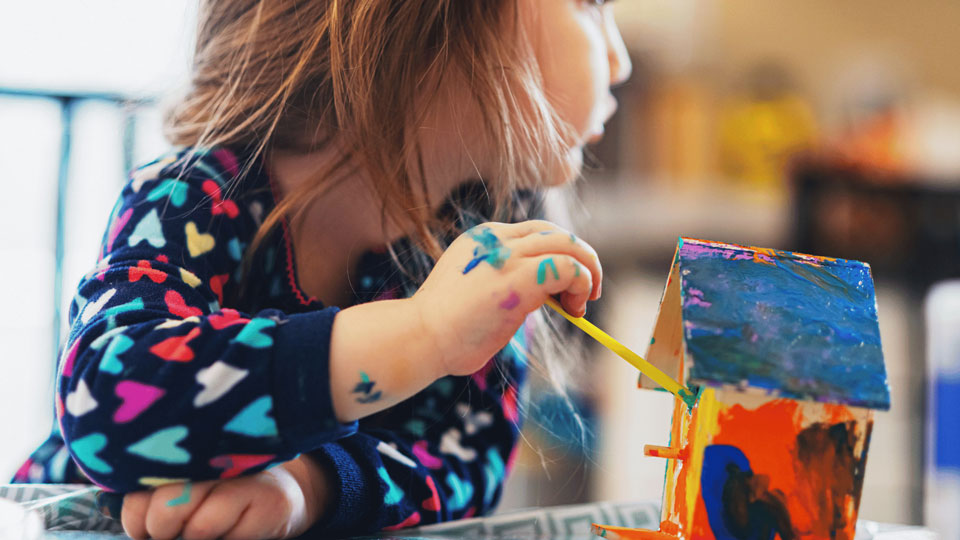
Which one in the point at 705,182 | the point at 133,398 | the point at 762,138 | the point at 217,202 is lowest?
the point at 133,398

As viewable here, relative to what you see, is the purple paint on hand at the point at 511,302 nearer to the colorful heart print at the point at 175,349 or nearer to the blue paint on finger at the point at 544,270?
the blue paint on finger at the point at 544,270

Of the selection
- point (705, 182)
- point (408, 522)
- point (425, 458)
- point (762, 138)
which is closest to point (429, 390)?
point (425, 458)

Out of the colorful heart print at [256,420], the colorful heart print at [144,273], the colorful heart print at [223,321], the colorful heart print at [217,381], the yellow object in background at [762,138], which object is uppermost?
the yellow object in background at [762,138]

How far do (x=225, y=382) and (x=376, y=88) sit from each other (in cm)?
27

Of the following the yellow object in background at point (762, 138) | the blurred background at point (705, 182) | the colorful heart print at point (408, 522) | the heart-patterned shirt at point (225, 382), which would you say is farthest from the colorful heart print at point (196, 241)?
the yellow object in background at point (762, 138)

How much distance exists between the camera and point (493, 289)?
41cm

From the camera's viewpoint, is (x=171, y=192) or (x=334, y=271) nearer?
(x=171, y=192)

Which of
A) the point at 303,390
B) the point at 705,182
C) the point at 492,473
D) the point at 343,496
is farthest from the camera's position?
the point at 705,182

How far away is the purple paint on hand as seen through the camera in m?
0.41

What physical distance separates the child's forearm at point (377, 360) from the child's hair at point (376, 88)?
21 centimetres

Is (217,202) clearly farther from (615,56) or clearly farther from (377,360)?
(615,56)

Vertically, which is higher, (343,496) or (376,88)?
(376,88)

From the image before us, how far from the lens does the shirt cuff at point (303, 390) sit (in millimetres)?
400

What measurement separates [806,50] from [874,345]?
7.06ft
